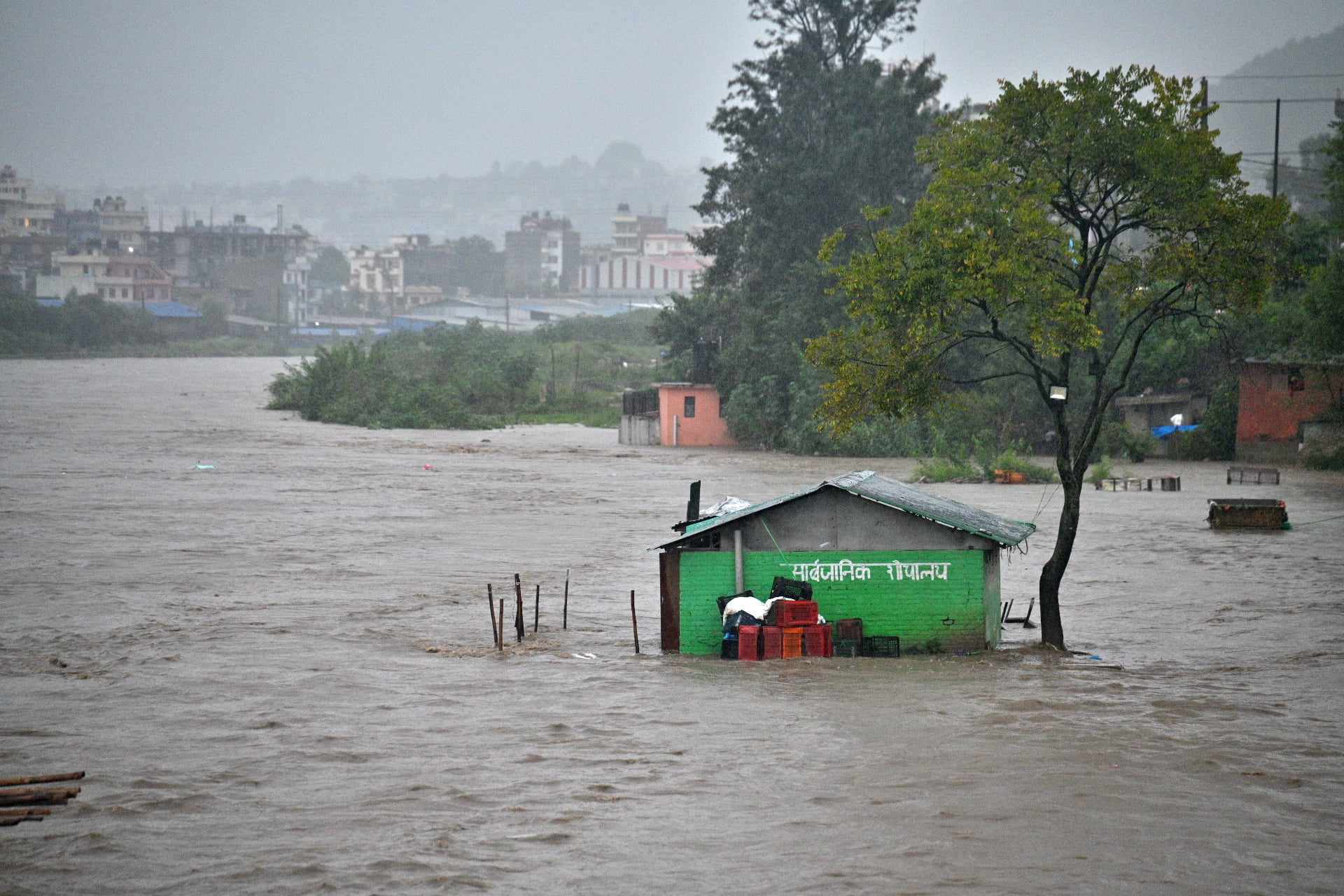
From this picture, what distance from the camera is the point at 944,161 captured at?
52.1 ft

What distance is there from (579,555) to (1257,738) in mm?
12543

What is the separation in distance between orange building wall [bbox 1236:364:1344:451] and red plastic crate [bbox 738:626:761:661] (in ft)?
96.3

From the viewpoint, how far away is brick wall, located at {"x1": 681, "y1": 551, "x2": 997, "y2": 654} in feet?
47.0

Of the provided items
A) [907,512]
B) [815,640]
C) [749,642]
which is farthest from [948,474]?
[749,642]

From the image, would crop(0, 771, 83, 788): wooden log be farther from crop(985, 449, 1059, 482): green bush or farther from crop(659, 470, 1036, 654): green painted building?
crop(985, 449, 1059, 482): green bush

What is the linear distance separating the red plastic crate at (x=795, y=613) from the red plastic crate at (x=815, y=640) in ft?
0.24

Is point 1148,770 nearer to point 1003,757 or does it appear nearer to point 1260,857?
point 1003,757

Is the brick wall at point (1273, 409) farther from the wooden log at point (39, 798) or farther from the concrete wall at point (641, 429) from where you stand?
the wooden log at point (39, 798)

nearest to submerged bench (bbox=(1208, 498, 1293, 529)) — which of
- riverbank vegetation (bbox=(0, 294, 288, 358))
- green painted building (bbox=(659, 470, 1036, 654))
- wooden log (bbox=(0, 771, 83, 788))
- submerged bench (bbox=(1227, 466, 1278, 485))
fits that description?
submerged bench (bbox=(1227, 466, 1278, 485))

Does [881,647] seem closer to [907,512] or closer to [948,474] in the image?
[907,512]

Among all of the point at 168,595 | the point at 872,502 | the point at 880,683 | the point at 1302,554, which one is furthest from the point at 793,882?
the point at 1302,554

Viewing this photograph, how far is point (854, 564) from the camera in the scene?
47.0ft

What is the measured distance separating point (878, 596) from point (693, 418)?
35.8m

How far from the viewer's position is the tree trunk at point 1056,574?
50.1ft
